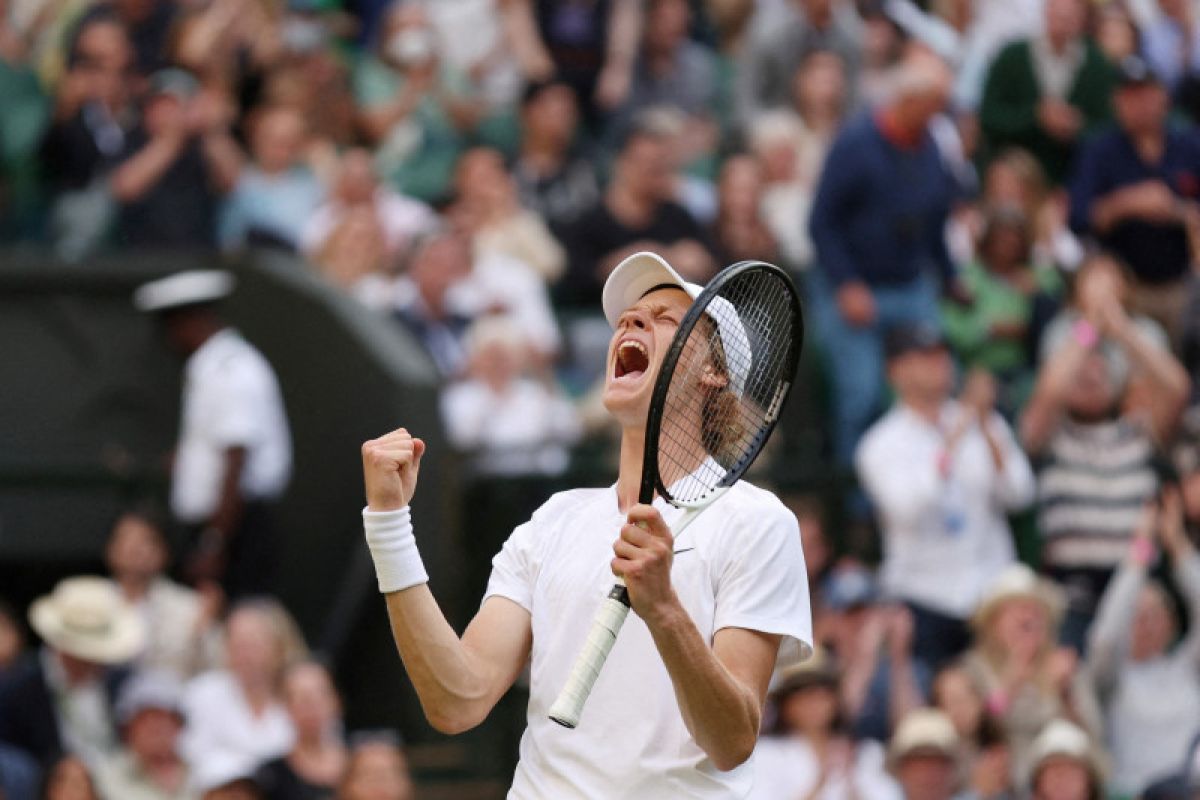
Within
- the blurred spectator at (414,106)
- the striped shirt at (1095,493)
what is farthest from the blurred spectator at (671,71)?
the striped shirt at (1095,493)

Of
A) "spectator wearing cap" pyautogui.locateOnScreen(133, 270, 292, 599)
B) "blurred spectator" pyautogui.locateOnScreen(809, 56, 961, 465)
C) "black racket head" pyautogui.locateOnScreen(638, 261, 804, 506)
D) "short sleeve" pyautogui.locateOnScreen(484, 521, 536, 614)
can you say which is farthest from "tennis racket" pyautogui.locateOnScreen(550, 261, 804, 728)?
"blurred spectator" pyautogui.locateOnScreen(809, 56, 961, 465)

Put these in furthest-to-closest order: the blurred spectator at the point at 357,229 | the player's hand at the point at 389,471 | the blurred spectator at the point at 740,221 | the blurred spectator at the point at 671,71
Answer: the blurred spectator at the point at 671,71 < the blurred spectator at the point at 740,221 < the blurred spectator at the point at 357,229 < the player's hand at the point at 389,471

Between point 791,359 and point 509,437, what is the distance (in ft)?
20.6

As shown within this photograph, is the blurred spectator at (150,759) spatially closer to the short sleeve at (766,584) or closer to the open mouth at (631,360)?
the open mouth at (631,360)

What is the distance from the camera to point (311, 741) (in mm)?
9562

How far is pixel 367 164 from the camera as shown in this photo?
1198 centimetres

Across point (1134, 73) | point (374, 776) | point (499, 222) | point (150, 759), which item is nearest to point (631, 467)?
point (374, 776)

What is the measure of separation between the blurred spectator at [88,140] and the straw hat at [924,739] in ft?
15.6

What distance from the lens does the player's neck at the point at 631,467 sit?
458 cm

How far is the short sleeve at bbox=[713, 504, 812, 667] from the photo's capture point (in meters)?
4.39

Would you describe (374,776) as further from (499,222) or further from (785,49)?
(785,49)

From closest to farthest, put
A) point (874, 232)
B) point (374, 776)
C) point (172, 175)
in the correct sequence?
point (374, 776) < point (874, 232) < point (172, 175)

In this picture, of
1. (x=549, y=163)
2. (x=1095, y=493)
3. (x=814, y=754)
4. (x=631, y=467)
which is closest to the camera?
(x=631, y=467)

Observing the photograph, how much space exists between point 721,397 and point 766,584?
1.28ft
